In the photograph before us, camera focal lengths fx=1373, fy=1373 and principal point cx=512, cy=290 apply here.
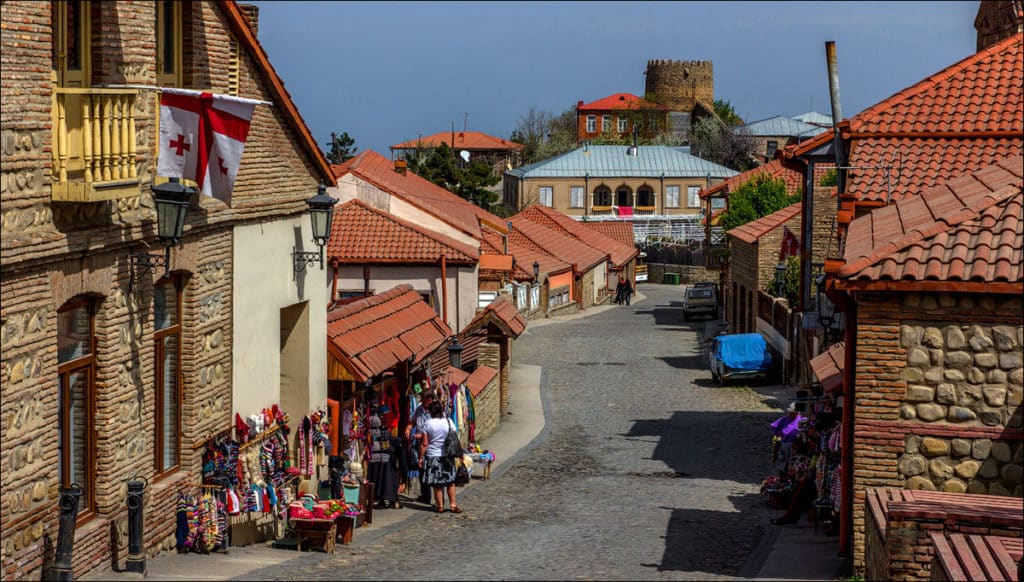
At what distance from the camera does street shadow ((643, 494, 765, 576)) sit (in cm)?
1384

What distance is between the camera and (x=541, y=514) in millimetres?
17656

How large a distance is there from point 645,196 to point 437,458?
71.6 meters

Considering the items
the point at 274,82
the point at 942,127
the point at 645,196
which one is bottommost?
the point at 942,127

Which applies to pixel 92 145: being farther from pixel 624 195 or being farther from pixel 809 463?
pixel 624 195

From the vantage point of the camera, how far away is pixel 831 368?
1825cm

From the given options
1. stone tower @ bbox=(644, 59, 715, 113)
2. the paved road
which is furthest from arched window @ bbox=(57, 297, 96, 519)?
A: stone tower @ bbox=(644, 59, 715, 113)

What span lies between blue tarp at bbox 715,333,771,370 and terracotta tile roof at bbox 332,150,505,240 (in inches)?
285

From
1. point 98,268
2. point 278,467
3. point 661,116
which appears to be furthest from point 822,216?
point 661,116

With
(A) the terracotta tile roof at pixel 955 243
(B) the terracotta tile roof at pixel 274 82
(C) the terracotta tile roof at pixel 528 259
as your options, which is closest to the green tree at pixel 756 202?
(C) the terracotta tile roof at pixel 528 259

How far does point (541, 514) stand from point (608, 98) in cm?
11869

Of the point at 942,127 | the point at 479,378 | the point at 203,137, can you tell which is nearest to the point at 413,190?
the point at 479,378

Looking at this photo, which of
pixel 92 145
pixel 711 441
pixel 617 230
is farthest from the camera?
pixel 617 230

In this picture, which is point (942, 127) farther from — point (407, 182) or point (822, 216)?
point (407, 182)

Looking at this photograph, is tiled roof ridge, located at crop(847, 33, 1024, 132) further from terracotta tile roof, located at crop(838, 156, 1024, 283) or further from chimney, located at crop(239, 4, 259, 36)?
chimney, located at crop(239, 4, 259, 36)
